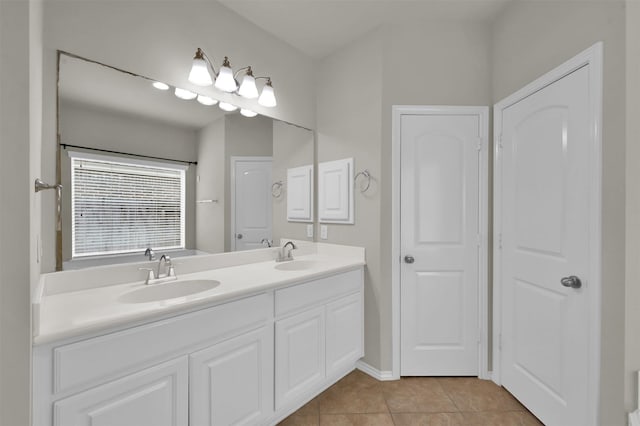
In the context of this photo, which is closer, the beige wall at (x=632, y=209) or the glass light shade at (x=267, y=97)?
the beige wall at (x=632, y=209)

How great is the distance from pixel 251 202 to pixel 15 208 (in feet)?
4.74

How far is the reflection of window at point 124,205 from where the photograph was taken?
137cm

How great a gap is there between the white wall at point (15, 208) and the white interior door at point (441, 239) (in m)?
1.96

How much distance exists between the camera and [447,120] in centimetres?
209

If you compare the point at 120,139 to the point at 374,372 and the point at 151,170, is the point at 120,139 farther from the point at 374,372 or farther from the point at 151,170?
the point at 374,372

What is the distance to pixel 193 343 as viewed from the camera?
1194 millimetres

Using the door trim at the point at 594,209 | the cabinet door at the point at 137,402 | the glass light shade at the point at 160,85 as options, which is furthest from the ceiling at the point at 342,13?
the cabinet door at the point at 137,402

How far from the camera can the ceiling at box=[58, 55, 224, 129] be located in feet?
4.37

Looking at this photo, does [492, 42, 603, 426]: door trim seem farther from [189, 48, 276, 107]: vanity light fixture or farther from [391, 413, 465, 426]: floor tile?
[189, 48, 276, 107]: vanity light fixture

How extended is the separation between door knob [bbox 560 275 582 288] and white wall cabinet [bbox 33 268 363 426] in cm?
122

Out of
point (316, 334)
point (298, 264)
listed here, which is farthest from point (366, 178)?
point (316, 334)

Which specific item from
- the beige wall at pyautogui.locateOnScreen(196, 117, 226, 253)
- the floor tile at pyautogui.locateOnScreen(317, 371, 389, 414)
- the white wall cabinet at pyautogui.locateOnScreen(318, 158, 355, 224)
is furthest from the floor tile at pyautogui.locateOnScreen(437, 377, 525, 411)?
the beige wall at pyautogui.locateOnScreen(196, 117, 226, 253)

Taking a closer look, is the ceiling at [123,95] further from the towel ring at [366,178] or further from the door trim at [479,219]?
the door trim at [479,219]

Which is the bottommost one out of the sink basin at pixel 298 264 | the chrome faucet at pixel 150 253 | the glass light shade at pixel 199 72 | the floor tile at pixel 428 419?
the floor tile at pixel 428 419
